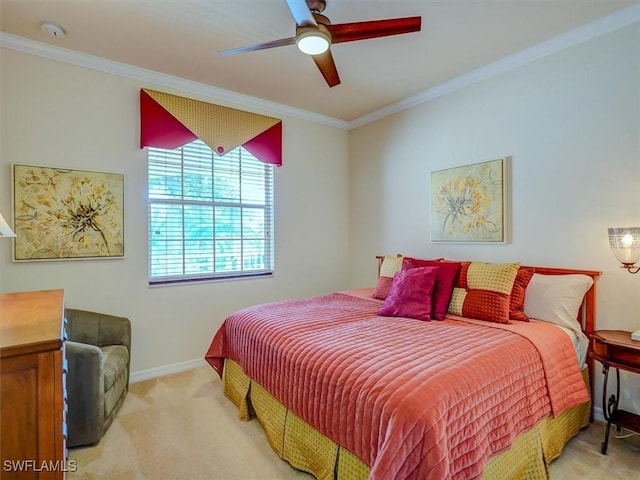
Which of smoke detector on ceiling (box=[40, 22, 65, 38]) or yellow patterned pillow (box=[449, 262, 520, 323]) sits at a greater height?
smoke detector on ceiling (box=[40, 22, 65, 38])

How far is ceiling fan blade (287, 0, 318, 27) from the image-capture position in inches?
63.9

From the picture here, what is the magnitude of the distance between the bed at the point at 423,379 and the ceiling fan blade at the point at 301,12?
171cm

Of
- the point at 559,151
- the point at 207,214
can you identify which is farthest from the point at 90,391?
the point at 559,151

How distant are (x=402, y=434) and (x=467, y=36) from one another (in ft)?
8.66

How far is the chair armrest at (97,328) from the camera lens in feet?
8.23

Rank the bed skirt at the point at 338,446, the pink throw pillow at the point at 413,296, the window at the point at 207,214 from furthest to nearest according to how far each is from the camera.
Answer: the window at the point at 207,214, the pink throw pillow at the point at 413,296, the bed skirt at the point at 338,446

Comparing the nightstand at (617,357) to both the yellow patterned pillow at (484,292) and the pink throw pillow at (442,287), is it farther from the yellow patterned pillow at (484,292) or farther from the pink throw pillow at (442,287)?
the pink throw pillow at (442,287)

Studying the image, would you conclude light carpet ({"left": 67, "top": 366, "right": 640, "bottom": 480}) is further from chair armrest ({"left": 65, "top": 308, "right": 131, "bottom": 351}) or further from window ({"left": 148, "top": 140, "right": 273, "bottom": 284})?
window ({"left": 148, "top": 140, "right": 273, "bottom": 284})

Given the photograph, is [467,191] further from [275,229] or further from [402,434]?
[402,434]

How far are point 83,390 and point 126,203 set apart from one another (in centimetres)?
158

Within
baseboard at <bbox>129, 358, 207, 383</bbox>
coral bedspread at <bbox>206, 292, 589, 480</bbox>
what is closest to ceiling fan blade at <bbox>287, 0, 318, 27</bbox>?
coral bedspread at <bbox>206, 292, 589, 480</bbox>

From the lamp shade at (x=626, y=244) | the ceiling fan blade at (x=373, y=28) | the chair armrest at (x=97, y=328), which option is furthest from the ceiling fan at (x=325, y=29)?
the chair armrest at (x=97, y=328)

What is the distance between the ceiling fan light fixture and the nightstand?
237 centimetres

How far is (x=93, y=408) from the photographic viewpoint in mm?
2010
